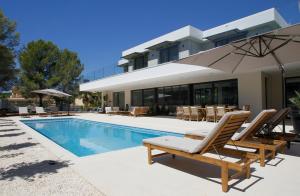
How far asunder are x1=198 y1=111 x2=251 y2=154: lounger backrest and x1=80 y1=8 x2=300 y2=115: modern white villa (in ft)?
18.0

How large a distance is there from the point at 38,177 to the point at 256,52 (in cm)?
579

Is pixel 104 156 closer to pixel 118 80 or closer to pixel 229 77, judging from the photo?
pixel 229 77

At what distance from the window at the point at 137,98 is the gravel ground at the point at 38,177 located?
1573cm

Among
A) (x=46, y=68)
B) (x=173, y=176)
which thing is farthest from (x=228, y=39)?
(x=46, y=68)

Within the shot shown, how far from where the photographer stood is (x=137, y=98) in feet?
69.9

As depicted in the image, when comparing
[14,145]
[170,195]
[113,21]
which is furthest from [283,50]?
[113,21]

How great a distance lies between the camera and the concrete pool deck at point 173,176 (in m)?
2.84

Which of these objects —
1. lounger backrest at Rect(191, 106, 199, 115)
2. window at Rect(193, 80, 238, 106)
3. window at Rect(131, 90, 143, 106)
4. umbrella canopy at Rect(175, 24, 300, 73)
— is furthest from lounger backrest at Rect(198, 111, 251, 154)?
window at Rect(131, 90, 143, 106)

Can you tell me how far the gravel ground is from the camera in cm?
297

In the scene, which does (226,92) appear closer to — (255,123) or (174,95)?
(174,95)

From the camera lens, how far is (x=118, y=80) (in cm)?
1733

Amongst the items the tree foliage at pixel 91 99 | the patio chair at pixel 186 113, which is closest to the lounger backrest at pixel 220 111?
the patio chair at pixel 186 113

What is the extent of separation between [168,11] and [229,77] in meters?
8.02

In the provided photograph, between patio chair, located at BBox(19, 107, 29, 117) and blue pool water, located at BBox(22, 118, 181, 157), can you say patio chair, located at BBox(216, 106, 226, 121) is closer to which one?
blue pool water, located at BBox(22, 118, 181, 157)
